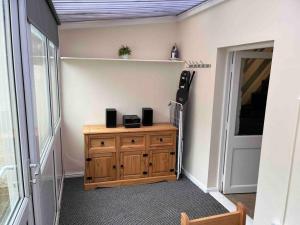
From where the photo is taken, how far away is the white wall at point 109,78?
3752mm

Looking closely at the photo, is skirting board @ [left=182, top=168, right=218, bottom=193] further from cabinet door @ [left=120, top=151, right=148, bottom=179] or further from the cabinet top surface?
the cabinet top surface

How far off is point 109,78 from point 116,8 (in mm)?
1212

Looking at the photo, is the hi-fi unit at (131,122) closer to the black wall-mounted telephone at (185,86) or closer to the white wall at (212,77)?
the white wall at (212,77)

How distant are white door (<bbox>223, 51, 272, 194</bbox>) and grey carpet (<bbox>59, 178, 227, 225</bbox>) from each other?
0.52m

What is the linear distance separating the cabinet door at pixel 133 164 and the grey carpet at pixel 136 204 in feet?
0.59

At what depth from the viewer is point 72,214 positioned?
9.53ft

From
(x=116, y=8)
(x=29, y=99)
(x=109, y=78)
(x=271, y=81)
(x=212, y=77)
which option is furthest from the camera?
(x=109, y=78)

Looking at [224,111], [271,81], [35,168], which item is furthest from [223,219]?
[224,111]

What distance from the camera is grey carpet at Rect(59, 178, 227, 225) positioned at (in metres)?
2.84

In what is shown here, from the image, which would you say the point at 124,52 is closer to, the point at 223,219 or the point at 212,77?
the point at 212,77

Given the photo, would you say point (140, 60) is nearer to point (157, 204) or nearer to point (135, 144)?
point (135, 144)

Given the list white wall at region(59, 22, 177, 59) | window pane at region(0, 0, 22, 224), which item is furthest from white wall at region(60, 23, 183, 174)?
window pane at region(0, 0, 22, 224)

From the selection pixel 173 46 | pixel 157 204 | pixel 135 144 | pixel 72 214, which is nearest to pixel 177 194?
pixel 157 204

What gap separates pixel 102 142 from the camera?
354 cm
